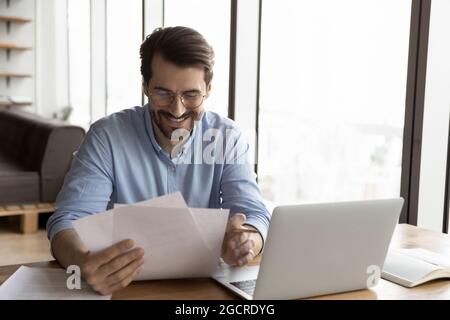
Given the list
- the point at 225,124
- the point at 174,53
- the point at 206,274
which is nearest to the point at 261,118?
the point at 225,124

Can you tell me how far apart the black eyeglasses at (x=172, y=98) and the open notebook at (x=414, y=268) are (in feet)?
2.06

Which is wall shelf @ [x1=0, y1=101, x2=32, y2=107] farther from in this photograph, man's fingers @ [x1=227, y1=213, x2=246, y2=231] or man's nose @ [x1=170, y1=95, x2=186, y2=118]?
man's fingers @ [x1=227, y1=213, x2=246, y2=231]

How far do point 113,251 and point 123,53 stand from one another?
4676 millimetres

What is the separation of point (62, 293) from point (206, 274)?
0.30 metres

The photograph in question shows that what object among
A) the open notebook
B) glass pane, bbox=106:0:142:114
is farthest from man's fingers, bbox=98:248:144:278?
glass pane, bbox=106:0:142:114

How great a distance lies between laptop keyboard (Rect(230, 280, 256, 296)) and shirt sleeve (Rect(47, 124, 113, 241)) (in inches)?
16.4

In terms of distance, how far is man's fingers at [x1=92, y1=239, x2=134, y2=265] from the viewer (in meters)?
1.04

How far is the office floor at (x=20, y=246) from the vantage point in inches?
128

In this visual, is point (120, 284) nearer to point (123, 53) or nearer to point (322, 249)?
point (322, 249)

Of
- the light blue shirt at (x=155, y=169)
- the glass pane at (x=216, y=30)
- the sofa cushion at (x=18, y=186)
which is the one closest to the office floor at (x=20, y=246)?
the sofa cushion at (x=18, y=186)

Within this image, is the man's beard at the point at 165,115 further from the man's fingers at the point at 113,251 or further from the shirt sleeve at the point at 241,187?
the man's fingers at the point at 113,251

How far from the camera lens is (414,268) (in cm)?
125

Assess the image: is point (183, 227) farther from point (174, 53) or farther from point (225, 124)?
point (225, 124)
